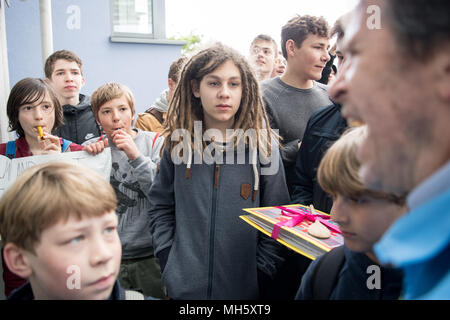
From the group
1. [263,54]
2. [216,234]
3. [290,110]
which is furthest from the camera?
[263,54]

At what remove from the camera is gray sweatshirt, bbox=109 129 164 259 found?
2340 millimetres

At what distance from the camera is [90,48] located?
6.71m

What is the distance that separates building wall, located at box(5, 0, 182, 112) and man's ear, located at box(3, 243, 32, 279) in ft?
18.1

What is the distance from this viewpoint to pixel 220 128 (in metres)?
2.17

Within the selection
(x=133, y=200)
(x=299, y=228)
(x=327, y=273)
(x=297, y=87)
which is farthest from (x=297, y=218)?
(x=297, y=87)

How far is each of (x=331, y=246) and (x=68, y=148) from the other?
2027mm

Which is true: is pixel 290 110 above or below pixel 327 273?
above

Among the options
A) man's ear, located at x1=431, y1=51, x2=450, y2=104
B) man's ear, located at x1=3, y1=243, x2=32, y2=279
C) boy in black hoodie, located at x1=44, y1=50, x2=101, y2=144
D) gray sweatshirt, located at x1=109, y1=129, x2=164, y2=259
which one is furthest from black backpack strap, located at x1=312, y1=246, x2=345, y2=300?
boy in black hoodie, located at x1=44, y1=50, x2=101, y2=144

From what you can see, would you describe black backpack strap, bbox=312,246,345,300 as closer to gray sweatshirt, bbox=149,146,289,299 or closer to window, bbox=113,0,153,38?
gray sweatshirt, bbox=149,146,289,299

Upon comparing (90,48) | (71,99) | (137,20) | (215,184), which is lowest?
(215,184)

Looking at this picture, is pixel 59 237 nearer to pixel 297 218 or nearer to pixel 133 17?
pixel 297 218

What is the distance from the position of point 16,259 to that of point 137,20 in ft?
23.3
